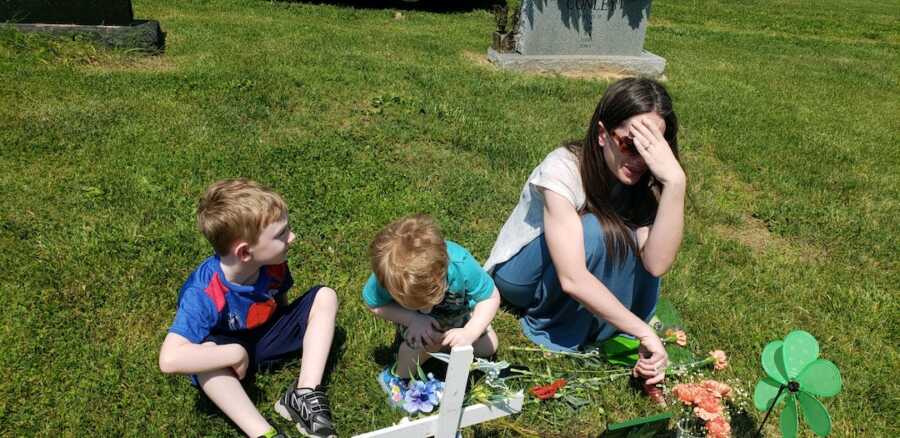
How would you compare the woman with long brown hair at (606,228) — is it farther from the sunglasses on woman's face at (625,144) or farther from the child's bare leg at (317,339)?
the child's bare leg at (317,339)

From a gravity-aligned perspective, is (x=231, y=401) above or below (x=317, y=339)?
below

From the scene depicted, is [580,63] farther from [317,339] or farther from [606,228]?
[317,339]

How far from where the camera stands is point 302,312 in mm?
2492

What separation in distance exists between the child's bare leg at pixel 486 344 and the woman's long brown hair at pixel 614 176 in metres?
0.62

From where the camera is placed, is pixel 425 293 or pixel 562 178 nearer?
pixel 425 293

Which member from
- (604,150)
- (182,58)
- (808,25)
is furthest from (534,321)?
(808,25)

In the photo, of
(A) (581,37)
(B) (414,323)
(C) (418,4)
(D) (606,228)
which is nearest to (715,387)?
(D) (606,228)

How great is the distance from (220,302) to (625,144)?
162 centimetres

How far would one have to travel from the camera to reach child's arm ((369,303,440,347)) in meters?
2.26

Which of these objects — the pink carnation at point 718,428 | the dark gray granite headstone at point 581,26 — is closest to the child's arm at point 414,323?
the pink carnation at point 718,428

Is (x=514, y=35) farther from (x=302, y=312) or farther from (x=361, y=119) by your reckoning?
(x=302, y=312)

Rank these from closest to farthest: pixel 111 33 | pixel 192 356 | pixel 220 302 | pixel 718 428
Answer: pixel 718 428 < pixel 192 356 < pixel 220 302 < pixel 111 33

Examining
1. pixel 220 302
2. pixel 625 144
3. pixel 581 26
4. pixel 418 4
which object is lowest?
pixel 220 302

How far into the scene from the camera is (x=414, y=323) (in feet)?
7.51
